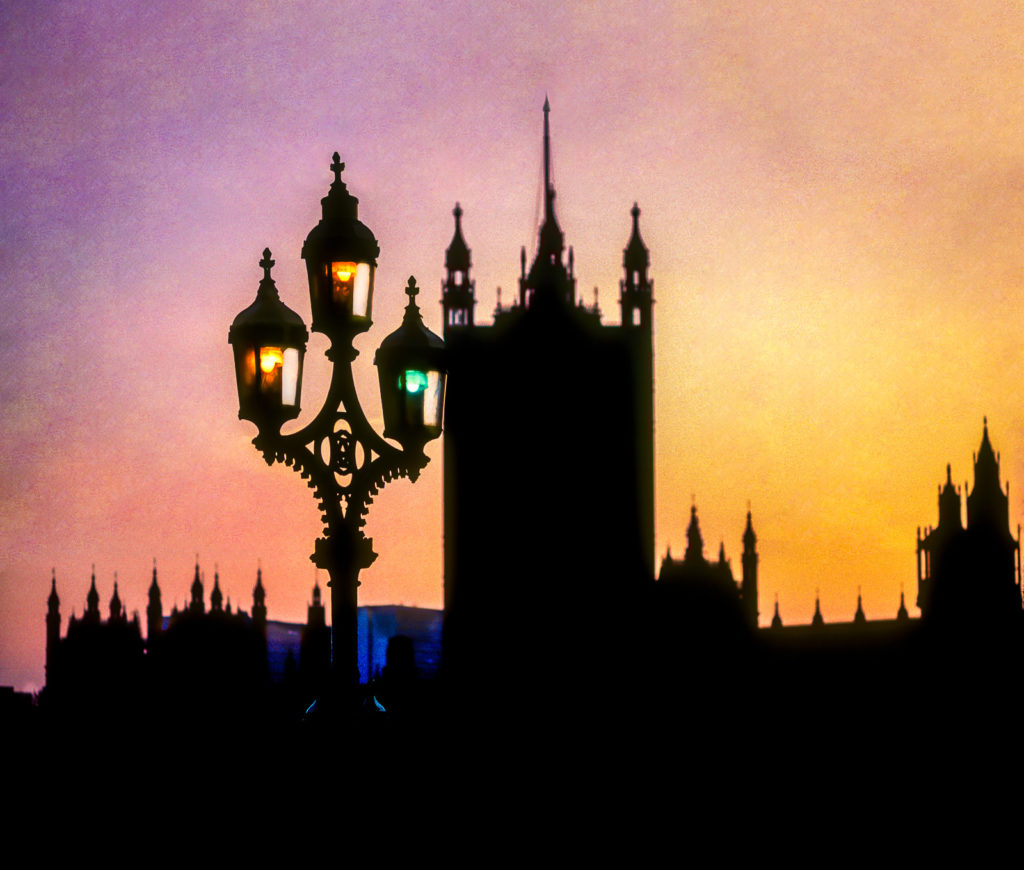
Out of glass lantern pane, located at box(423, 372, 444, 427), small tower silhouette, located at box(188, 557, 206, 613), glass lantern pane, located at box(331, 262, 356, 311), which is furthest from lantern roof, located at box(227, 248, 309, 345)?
small tower silhouette, located at box(188, 557, 206, 613)

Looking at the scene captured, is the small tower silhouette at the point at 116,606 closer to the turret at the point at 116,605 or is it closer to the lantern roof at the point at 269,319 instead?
the turret at the point at 116,605

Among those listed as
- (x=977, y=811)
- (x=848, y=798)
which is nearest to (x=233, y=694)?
(x=848, y=798)

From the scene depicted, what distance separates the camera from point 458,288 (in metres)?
81.1

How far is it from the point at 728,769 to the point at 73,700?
51.7 meters

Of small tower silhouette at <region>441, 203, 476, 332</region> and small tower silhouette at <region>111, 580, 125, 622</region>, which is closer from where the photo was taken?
small tower silhouette at <region>441, 203, 476, 332</region>

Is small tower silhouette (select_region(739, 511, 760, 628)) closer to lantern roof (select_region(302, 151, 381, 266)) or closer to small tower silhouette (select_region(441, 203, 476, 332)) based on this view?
small tower silhouette (select_region(441, 203, 476, 332))

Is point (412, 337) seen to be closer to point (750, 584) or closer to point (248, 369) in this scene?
point (248, 369)

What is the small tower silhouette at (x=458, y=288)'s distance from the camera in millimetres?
80125

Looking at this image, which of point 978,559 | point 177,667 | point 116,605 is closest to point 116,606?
point 116,605

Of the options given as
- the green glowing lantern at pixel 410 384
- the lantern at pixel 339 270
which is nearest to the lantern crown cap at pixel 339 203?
the lantern at pixel 339 270

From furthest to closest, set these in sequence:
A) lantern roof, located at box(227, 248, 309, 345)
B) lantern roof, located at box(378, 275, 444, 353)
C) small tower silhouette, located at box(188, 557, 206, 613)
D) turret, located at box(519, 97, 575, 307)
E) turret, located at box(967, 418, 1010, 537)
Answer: small tower silhouette, located at box(188, 557, 206, 613)
turret, located at box(519, 97, 575, 307)
turret, located at box(967, 418, 1010, 537)
lantern roof, located at box(378, 275, 444, 353)
lantern roof, located at box(227, 248, 309, 345)

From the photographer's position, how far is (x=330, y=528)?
10.4m

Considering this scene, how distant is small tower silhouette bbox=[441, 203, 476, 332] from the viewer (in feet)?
263

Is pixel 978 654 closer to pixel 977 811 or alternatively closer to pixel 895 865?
pixel 977 811
